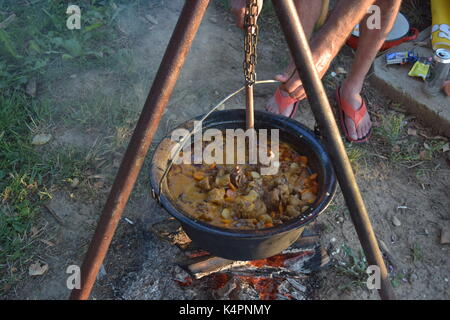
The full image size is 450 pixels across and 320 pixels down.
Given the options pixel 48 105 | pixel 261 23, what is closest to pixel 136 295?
pixel 48 105

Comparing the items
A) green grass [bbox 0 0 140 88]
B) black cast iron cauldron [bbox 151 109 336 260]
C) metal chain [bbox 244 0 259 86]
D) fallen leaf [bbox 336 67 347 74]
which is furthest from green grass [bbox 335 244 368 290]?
green grass [bbox 0 0 140 88]

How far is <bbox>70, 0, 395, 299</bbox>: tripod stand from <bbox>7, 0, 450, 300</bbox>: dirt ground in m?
0.64

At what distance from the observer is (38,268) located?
2.70 meters

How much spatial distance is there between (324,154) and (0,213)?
84.4 inches

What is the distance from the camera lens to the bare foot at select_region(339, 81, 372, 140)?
351 cm

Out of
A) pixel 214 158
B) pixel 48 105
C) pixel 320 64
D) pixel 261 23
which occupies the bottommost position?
pixel 48 105

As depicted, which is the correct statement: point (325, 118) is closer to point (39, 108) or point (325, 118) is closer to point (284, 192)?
point (284, 192)

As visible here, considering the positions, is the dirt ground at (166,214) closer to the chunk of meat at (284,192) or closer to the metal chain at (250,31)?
the chunk of meat at (284,192)

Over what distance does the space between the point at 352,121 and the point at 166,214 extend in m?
1.67

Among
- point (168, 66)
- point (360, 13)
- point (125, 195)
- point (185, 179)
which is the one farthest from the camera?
point (185, 179)

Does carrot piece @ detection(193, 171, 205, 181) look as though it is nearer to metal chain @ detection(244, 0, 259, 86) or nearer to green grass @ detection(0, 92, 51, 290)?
metal chain @ detection(244, 0, 259, 86)

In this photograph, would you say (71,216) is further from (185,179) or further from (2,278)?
(185,179)

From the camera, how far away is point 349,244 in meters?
2.86

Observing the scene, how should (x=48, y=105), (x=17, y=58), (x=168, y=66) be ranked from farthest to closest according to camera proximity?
(x=17, y=58)
(x=48, y=105)
(x=168, y=66)
